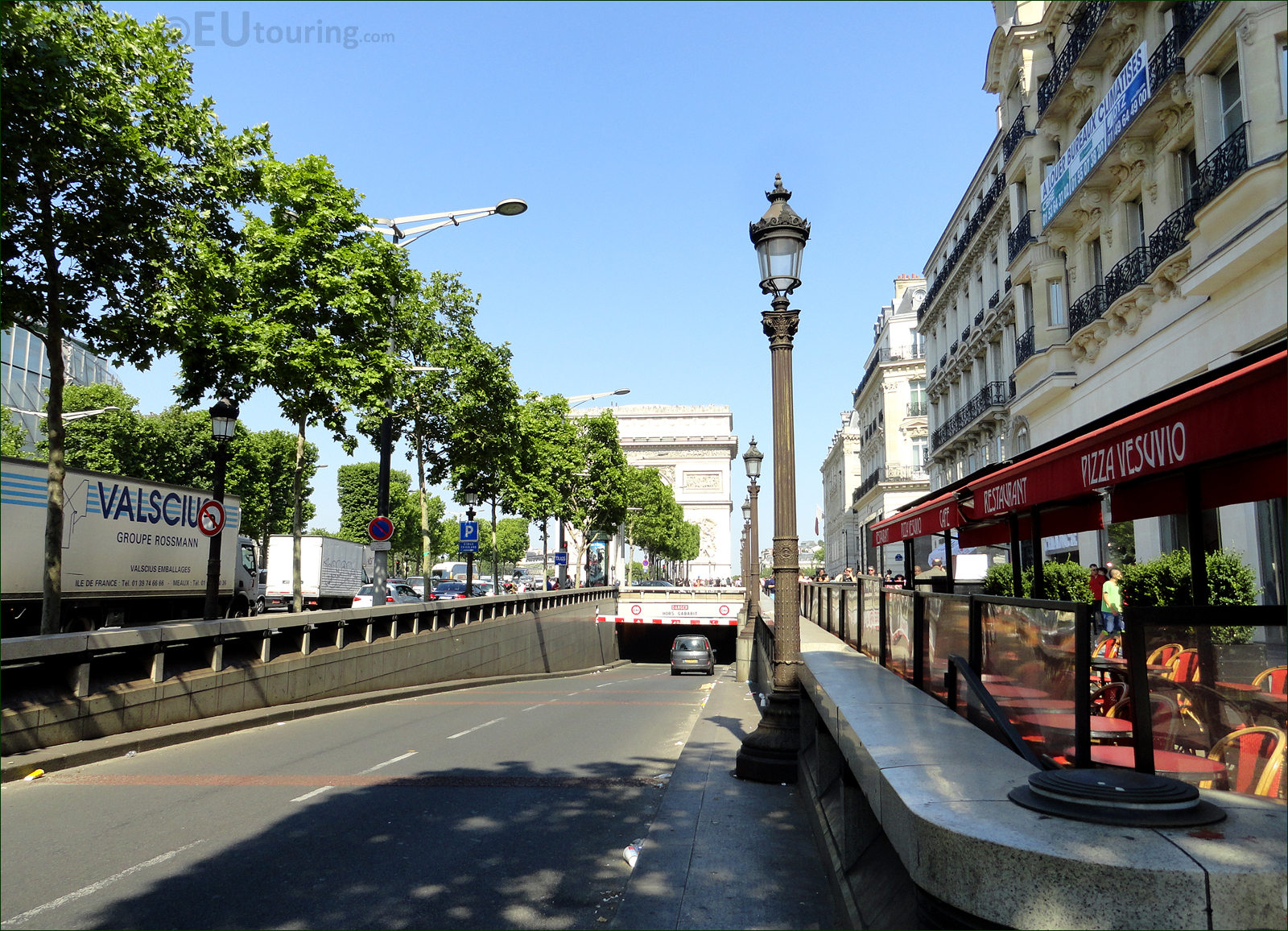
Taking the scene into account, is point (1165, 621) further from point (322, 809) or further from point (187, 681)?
point (187, 681)

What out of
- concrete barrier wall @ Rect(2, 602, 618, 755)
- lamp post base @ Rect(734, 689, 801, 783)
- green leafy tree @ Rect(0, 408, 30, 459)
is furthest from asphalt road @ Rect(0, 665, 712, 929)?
green leafy tree @ Rect(0, 408, 30, 459)

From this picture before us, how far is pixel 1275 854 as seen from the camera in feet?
8.57

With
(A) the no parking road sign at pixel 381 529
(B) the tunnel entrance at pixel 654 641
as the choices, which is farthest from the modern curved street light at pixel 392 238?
(B) the tunnel entrance at pixel 654 641

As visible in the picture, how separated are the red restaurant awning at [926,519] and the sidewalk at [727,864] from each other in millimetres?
2977

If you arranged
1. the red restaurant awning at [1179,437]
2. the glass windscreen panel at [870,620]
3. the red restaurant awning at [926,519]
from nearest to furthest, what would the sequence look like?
the red restaurant awning at [1179,437] < the red restaurant awning at [926,519] < the glass windscreen panel at [870,620]

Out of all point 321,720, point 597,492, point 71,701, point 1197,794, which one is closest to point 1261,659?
point 1197,794

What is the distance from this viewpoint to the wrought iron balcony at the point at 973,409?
116ft

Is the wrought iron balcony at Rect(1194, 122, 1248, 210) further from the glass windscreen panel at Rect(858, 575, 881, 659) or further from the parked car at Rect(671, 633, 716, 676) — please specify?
the parked car at Rect(671, 633, 716, 676)

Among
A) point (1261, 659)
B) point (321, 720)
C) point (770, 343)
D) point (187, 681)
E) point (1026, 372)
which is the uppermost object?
point (1026, 372)

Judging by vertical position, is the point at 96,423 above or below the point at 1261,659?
above

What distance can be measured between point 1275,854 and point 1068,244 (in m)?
26.3

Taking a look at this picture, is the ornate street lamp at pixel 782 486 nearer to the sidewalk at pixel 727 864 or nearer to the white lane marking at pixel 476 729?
the sidewalk at pixel 727 864

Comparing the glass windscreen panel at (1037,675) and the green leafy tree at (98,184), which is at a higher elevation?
the green leafy tree at (98,184)

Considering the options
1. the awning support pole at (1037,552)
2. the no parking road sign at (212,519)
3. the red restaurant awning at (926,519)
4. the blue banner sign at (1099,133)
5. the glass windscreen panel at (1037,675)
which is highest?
the blue banner sign at (1099,133)
